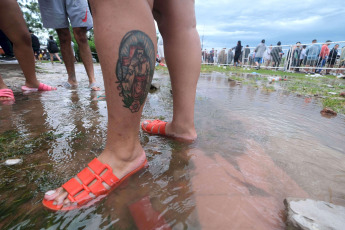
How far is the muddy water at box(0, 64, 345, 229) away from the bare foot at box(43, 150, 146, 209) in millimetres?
44

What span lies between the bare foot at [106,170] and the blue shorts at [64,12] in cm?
257

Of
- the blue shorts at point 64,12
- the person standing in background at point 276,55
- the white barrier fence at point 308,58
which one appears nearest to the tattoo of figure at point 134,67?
the blue shorts at point 64,12

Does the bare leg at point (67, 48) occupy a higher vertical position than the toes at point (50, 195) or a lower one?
higher

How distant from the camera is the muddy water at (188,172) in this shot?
67 cm

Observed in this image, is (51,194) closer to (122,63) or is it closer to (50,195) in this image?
(50,195)

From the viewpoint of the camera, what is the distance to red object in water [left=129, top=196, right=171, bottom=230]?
628 millimetres

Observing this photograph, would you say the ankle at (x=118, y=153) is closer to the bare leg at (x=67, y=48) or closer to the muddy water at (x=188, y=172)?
the muddy water at (x=188, y=172)

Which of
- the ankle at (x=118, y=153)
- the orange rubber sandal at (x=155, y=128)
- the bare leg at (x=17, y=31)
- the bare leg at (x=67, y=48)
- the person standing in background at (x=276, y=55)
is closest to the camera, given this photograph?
the ankle at (x=118, y=153)

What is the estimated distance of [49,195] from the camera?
72 cm

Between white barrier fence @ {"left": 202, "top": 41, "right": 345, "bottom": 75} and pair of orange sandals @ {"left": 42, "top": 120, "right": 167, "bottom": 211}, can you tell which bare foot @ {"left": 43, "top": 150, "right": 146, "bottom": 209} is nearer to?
pair of orange sandals @ {"left": 42, "top": 120, "right": 167, "bottom": 211}

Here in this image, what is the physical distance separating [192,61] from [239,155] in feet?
2.19

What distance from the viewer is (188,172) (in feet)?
3.05

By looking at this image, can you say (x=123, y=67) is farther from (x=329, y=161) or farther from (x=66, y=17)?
(x=66, y=17)

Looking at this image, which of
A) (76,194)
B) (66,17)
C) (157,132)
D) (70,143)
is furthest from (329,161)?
(66,17)
